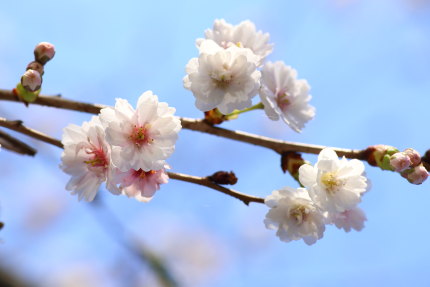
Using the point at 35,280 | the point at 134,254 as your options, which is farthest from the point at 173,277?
the point at 35,280

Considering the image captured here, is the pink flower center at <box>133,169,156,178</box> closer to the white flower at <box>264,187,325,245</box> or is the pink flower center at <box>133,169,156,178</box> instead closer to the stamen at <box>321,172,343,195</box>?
the white flower at <box>264,187,325,245</box>

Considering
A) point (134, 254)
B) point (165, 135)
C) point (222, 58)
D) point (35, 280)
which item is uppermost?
point (222, 58)

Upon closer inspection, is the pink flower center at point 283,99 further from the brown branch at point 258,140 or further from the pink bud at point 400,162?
the pink bud at point 400,162

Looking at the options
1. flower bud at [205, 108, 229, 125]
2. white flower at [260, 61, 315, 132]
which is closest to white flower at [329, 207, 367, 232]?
white flower at [260, 61, 315, 132]

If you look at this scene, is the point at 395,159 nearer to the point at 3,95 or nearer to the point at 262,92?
the point at 262,92

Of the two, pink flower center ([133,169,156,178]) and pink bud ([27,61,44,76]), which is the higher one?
pink bud ([27,61,44,76])

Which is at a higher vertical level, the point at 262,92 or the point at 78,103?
the point at 262,92
